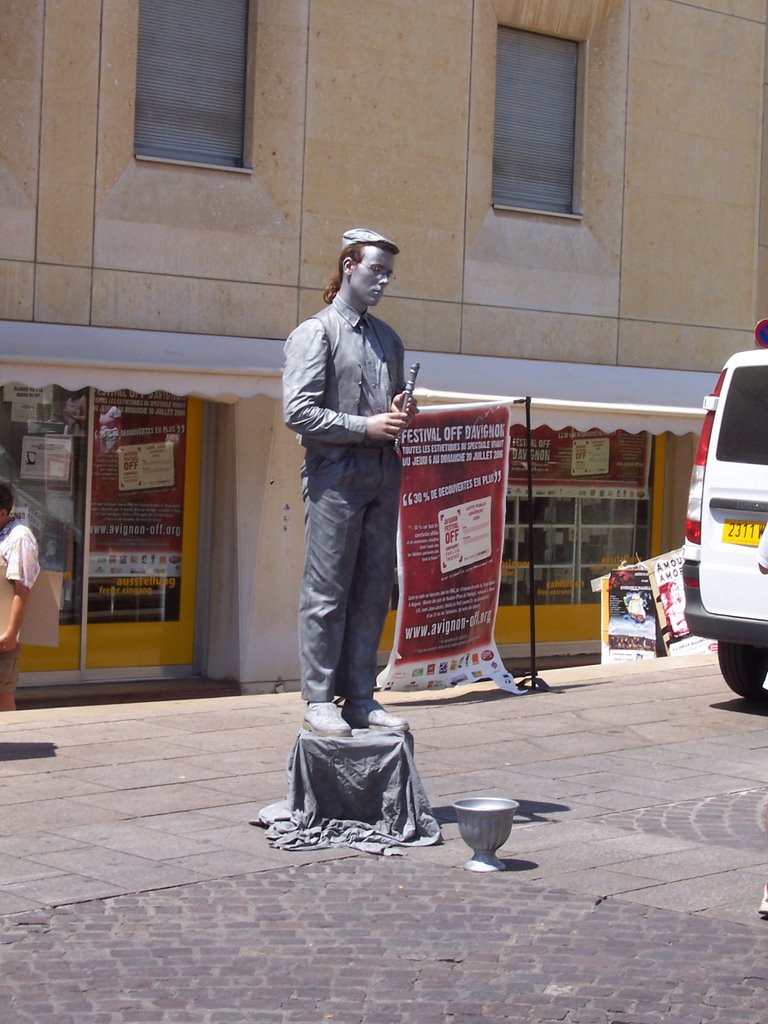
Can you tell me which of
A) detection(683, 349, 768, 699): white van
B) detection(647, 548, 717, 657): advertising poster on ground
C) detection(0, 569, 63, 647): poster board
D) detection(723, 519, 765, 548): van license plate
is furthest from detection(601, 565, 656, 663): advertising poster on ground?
detection(0, 569, 63, 647): poster board

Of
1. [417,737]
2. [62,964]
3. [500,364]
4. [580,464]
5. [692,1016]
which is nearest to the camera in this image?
[692,1016]

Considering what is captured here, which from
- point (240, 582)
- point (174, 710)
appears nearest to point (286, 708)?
point (174, 710)

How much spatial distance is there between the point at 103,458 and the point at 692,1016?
8469 millimetres

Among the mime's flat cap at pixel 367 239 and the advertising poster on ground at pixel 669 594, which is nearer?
the mime's flat cap at pixel 367 239

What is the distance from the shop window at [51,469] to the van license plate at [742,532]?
16.0ft

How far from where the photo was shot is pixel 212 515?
42.0 feet

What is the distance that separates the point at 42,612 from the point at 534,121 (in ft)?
23.2

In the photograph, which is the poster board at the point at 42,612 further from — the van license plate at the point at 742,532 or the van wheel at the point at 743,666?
the van wheel at the point at 743,666

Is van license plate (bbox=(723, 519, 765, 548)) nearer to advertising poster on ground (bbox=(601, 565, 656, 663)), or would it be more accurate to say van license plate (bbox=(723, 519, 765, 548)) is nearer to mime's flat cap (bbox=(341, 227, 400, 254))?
advertising poster on ground (bbox=(601, 565, 656, 663))

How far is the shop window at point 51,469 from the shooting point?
38.9ft

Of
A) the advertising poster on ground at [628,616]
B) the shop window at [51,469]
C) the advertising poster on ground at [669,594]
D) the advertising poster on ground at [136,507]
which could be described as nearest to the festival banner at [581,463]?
the advertising poster on ground at [628,616]

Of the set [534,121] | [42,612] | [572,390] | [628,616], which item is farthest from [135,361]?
[534,121]

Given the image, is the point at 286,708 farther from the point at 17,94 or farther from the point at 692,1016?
the point at 692,1016

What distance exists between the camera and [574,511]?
50.2 feet
